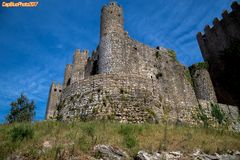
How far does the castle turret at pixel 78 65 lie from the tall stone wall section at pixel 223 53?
17.1 m

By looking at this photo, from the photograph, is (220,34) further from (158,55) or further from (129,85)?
(129,85)

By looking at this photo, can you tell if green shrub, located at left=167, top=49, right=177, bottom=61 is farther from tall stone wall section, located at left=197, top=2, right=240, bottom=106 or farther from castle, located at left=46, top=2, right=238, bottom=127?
tall stone wall section, located at left=197, top=2, right=240, bottom=106

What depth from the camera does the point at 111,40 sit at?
17.8m

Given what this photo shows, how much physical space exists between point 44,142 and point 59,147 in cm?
95

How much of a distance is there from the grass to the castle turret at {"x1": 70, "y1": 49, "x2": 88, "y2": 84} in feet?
51.4

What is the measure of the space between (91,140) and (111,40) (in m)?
11.8

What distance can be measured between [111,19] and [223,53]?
17.3 m

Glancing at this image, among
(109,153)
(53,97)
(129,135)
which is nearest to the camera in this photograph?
(109,153)

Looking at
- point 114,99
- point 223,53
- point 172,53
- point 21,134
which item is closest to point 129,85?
point 114,99

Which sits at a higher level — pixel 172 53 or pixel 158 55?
pixel 172 53

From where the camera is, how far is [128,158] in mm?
6551

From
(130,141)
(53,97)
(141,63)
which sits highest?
(53,97)

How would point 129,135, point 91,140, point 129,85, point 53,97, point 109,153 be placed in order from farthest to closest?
point 53,97 → point 129,85 → point 129,135 → point 91,140 → point 109,153

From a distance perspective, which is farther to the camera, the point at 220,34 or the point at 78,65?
the point at 220,34
